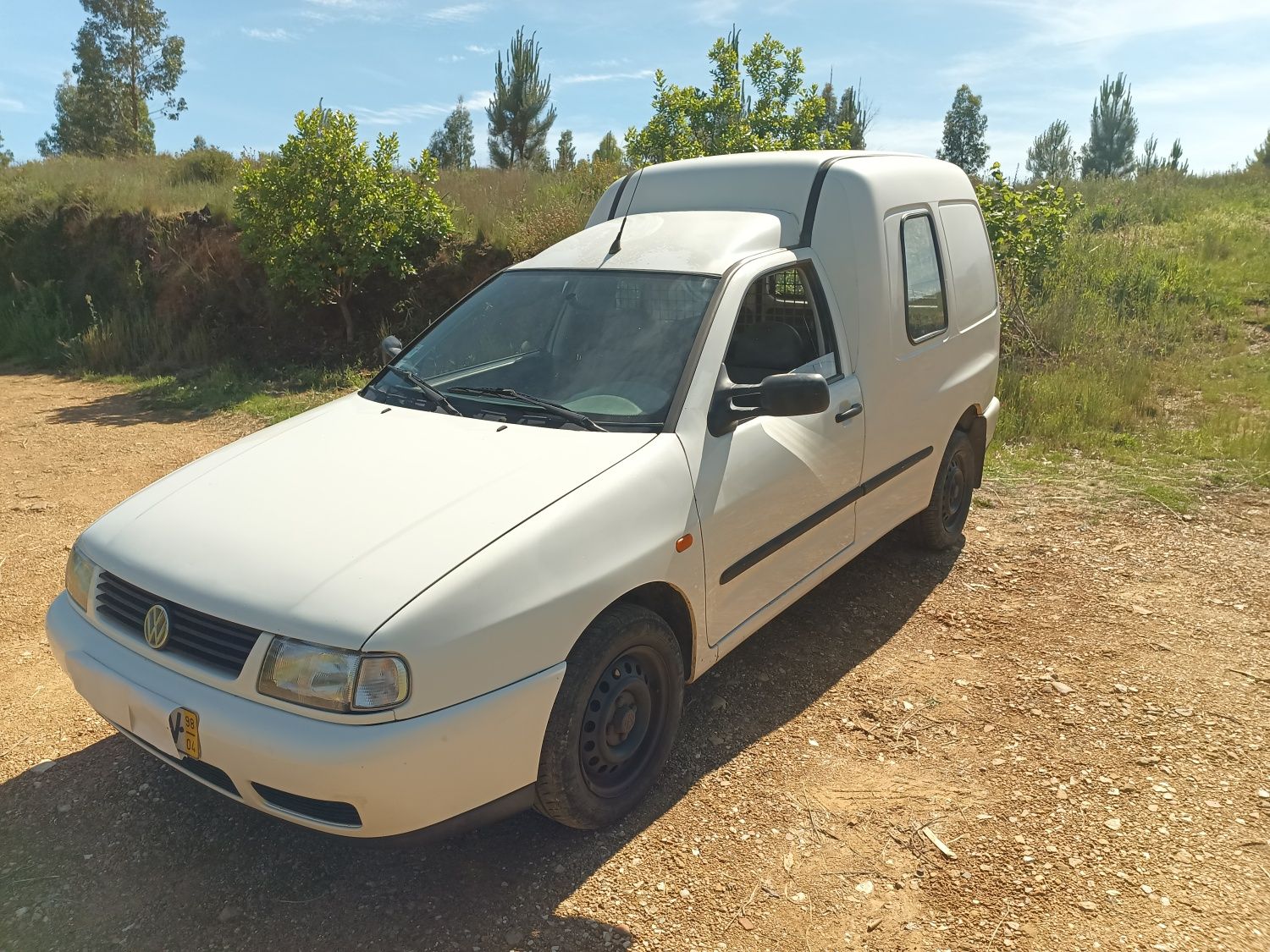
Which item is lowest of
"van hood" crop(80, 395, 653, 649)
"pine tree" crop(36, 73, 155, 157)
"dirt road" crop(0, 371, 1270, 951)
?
"dirt road" crop(0, 371, 1270, 951)

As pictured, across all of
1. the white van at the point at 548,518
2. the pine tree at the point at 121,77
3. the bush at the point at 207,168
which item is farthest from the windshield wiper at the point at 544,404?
the pine tree at the point at 121,77

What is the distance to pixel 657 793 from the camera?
3240 mm

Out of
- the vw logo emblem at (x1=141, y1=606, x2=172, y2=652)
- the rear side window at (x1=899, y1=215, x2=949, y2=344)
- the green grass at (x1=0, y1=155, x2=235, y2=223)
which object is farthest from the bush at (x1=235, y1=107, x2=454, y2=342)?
the vw logo emblem at (x1=141, y1=606, x2=172, y2=652)

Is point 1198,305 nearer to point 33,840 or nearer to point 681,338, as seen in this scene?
point 681,338

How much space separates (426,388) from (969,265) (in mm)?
3161

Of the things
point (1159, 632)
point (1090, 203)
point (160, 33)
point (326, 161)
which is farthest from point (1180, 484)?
point (160, 33)

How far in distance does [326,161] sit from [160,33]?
33329 millimetres

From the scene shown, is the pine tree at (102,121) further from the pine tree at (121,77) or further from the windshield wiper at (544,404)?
the windshield wiper at (544,404)

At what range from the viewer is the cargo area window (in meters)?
3.60

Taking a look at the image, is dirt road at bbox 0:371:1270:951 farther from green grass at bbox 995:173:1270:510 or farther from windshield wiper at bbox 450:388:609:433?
green grass at bbox 995:173:1270:510

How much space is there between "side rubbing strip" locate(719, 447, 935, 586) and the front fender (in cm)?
25

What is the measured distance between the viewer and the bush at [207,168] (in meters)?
16.7

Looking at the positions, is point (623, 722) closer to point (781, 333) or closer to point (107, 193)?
point (781, 333)

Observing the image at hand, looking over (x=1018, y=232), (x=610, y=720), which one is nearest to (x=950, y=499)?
(x=610, y=720)
